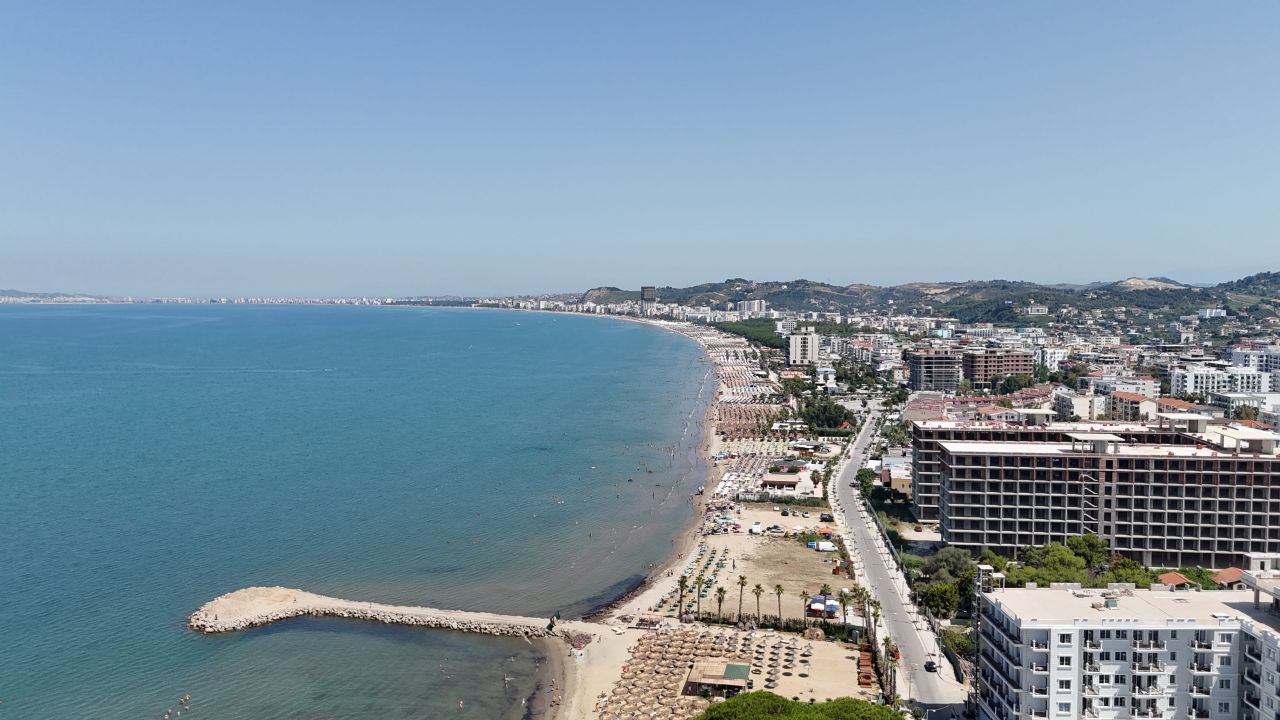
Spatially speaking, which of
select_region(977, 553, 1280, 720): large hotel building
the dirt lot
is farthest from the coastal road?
select_region(977, 553, 1280, 720): large hotel building

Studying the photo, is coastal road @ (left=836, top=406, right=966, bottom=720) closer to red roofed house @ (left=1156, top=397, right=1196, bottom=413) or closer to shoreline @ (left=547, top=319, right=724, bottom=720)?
shoreline @ (left=547, top=319, right=724, bottom=720)

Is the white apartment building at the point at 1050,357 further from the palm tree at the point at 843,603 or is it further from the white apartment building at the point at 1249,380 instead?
the palm tree at the point at 843,603

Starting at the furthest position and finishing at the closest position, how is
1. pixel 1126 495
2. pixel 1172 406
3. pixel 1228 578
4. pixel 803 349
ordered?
pixel 803 349
pixel 1172 406
pixel 1126 495
pixel 1228 578

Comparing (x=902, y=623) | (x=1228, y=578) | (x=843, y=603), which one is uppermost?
(x=1228, y=578)

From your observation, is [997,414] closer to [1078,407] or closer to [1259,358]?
[1078,407]

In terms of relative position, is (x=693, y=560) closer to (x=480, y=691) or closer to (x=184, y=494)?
(x=480, y=691)

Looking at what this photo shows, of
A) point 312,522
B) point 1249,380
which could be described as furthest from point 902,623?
point 1249,380
